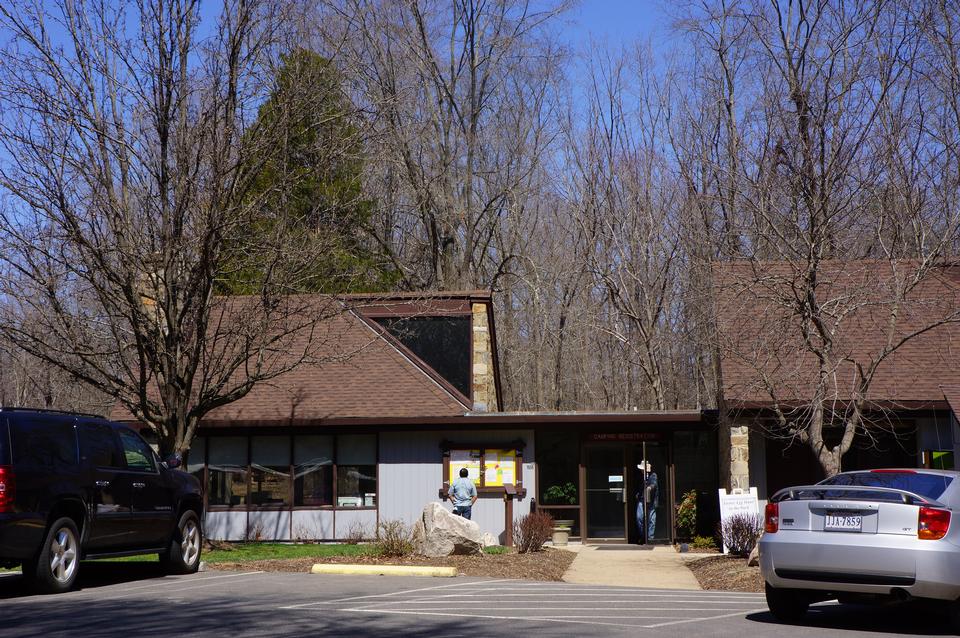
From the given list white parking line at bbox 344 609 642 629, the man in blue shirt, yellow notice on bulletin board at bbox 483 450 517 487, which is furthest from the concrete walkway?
white parking line at bbox 344 609 642 629

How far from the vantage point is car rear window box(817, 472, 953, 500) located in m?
9.98

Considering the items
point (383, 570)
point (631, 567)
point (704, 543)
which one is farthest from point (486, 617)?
point (704, 543)

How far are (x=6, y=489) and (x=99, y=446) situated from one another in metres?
1.94

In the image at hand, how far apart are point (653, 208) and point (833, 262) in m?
17.4

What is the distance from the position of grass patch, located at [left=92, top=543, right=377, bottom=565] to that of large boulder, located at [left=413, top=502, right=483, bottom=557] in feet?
3.59

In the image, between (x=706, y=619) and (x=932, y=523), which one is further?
(x=706, y=619)

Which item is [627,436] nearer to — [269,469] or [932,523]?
[269,469]

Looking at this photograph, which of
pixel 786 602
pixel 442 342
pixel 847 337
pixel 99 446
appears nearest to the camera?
pixel 786 602

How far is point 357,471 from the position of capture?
80.7ft

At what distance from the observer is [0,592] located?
40.0ft

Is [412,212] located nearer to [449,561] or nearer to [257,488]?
[257,488]

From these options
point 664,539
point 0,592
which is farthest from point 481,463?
point 0,592

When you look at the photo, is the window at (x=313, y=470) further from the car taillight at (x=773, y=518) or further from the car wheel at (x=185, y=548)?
the car taillight at (x=773, y=518)

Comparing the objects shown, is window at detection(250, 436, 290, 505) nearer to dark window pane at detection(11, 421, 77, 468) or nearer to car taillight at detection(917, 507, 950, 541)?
dark window pane at detection(11, 421, 77, 468)
